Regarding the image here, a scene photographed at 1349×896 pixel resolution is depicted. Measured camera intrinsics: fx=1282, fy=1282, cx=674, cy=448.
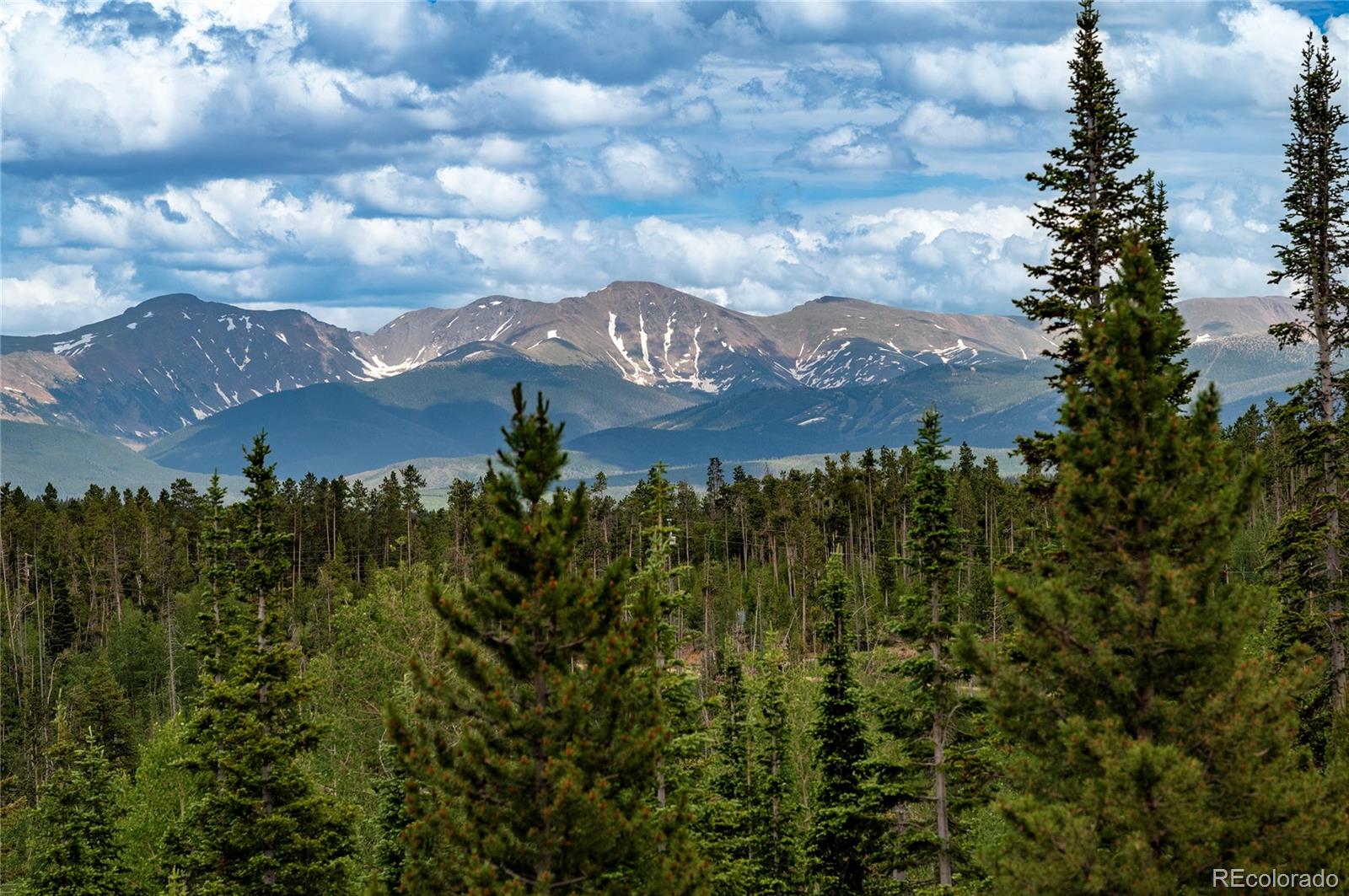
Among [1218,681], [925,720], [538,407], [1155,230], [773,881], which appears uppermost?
[1155,230]

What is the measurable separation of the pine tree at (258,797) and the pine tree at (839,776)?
12.1 meters

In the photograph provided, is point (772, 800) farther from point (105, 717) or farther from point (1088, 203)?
point (105, 717)

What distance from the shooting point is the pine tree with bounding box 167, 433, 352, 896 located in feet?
102

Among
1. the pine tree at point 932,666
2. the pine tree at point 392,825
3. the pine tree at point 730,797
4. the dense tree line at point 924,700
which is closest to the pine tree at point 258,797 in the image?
the dense tree line at point 924,700

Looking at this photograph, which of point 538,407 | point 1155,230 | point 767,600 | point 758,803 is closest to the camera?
point 538,407

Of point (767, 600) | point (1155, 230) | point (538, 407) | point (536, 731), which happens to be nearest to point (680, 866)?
point (536, 731)

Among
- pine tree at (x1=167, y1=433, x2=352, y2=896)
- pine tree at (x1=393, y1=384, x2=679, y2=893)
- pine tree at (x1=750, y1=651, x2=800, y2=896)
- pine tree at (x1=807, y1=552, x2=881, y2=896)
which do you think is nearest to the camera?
pine tree at (x1=393, y1=384, x2=679, y2=893)

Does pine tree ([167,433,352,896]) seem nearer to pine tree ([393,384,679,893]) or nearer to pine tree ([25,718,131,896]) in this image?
pine tree ([25,718,131,896])

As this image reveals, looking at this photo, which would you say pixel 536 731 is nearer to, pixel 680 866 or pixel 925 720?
pixel 680 866

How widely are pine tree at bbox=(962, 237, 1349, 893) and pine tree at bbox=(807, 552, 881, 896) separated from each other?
45.7 ft

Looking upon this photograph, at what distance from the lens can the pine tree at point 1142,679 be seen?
17.0 m

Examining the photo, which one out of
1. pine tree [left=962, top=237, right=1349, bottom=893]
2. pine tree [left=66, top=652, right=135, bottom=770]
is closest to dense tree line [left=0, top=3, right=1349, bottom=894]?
pine tree [left=962, top=237, right=1349, bottom=893]

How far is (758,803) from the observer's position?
3912cm

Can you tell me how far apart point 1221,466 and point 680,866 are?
33.3 ft
